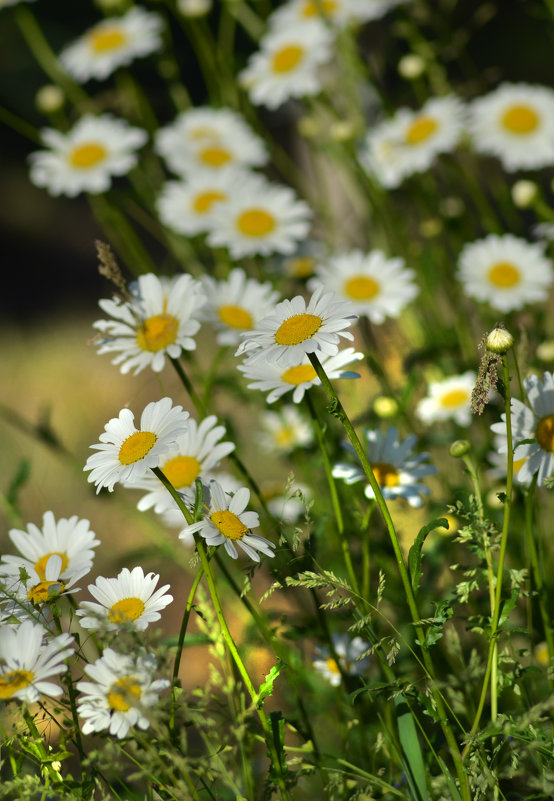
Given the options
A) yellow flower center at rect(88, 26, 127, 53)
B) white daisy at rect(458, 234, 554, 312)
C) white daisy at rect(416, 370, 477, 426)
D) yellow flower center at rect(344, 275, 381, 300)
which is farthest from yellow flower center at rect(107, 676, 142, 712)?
yellow flower center at rect(88, 26, 127, 53)

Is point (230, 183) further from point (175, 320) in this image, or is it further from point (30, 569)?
point (30, 569)

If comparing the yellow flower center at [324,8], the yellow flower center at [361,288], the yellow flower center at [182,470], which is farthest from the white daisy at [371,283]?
the yellow flower center at [324,8]

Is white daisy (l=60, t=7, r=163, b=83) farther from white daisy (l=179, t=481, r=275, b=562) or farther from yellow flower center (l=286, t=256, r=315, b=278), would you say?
white daisy (l=179, t=481, r=275, b=562)

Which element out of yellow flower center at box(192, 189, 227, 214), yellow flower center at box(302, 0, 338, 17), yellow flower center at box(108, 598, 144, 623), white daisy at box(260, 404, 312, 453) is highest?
yellow flower center at box(302, 0, 338, 17)

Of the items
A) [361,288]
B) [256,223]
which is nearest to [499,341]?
[361,288]

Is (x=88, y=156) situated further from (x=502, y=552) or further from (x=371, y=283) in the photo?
(x=502, y=552)

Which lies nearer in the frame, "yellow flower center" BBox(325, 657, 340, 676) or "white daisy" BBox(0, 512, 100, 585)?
"white daisy" BBox(0, 512, 100, 585)
